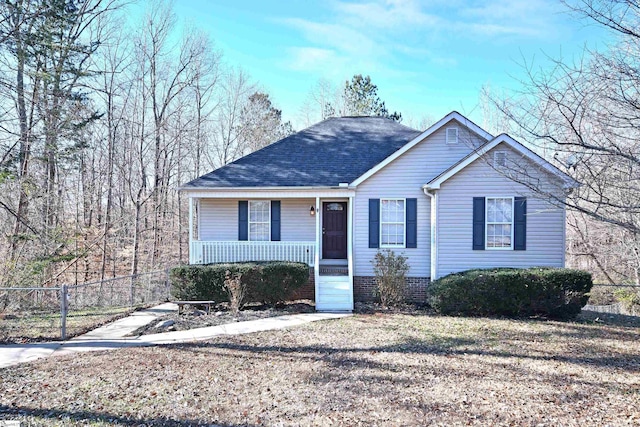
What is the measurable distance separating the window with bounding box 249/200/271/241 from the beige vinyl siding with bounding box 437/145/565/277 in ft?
18.1

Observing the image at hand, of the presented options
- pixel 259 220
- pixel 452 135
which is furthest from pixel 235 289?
pixel 452 135

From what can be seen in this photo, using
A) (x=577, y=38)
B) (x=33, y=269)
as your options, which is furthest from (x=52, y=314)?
(x=577, y=38)

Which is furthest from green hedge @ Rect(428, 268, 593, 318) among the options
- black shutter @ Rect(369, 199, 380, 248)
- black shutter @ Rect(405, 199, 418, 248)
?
black shutter @ Rect(369, 199, 380, 248)

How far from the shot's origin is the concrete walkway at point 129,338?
20.3ft

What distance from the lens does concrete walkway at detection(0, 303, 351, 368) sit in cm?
620

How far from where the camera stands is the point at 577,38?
215 inches

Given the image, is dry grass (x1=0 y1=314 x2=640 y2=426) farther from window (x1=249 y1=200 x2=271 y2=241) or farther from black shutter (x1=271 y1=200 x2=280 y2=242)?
window (x1=249 y1=200 x2=271 y2=241)

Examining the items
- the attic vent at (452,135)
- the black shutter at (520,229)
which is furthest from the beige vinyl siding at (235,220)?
the black shutter at (520,229)

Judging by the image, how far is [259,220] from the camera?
12.4 meters

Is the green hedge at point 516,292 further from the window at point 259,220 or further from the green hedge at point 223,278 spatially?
the window at point 259,220

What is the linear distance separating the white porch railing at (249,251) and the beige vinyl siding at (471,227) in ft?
12.9

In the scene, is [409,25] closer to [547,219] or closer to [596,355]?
[547,219]

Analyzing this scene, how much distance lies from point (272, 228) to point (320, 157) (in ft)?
10.1

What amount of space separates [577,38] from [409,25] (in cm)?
911
